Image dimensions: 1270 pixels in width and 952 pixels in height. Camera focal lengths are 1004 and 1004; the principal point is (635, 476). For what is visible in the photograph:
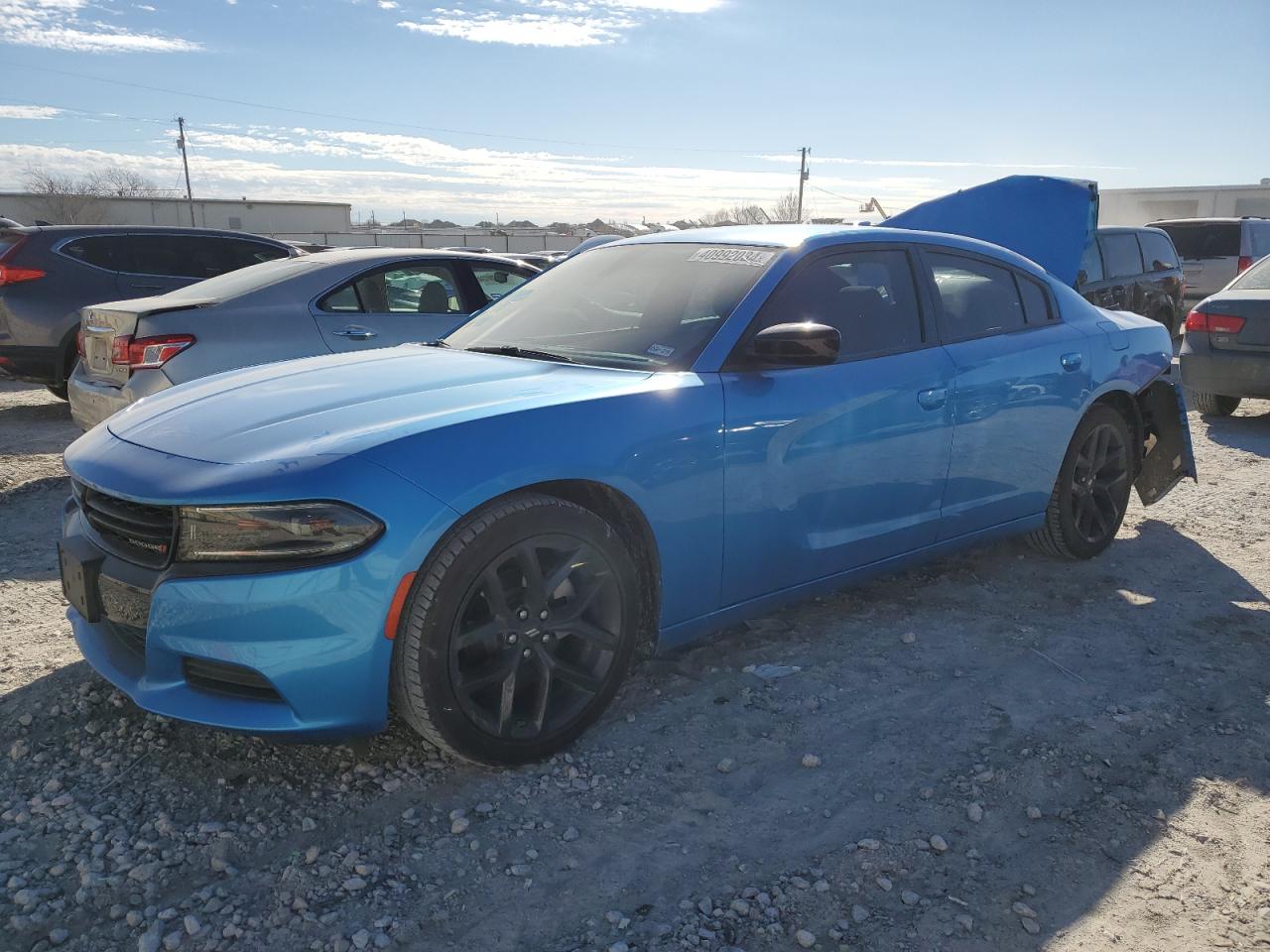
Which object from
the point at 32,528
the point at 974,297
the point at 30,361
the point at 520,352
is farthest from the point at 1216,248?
the point at 32,528

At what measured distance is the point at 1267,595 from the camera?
460 cm

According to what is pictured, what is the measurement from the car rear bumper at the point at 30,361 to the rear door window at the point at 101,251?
851 mm

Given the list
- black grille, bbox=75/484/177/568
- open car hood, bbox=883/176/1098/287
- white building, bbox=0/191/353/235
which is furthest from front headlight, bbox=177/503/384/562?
white building, bbox=0/191/353/235

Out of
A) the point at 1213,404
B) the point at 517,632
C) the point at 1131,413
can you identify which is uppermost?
the point at 1131,413

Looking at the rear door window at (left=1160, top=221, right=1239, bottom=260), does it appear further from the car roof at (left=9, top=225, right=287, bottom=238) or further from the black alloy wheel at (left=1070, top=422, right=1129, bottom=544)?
the car roof at (left=9, top=225, right=287, bottom=238)

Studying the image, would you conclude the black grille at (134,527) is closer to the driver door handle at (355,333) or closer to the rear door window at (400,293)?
the driver door handle at (355,333)

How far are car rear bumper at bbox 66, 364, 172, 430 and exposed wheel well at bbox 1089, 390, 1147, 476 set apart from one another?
4908mm

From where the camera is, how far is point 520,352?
3639 mm

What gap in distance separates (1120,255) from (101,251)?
11.0m

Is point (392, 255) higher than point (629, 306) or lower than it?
higher

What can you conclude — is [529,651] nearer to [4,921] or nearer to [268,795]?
[268,795]

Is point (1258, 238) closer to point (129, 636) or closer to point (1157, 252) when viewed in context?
point (1157, 252)

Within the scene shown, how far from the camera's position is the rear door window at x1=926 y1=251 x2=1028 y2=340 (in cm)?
420

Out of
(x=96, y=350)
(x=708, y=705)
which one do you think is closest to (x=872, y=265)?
(x=708, y=705)
